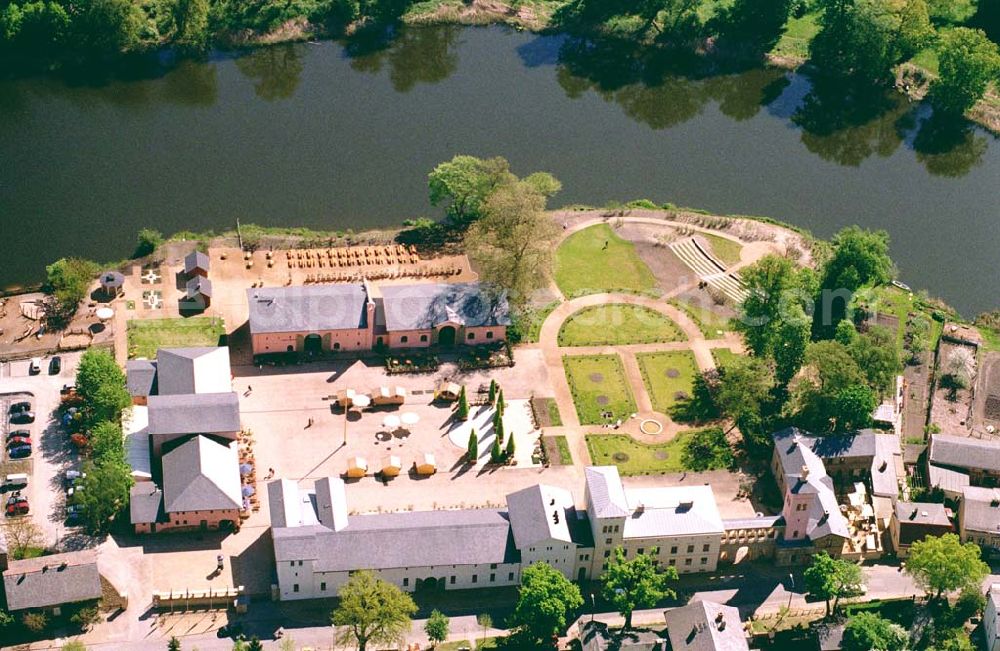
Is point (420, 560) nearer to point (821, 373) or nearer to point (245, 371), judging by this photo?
point (245, 371)

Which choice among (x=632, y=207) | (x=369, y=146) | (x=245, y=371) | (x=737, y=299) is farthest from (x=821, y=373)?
(x=369, y=146)

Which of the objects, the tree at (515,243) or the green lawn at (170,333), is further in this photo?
the tree at (515,243)

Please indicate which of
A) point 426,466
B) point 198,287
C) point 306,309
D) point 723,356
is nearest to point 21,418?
point 198,287

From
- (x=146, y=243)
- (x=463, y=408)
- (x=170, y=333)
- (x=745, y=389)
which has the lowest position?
(x=463, y=408)

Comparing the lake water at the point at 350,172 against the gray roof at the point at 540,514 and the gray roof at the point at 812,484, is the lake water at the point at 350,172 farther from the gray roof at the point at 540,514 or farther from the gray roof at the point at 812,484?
the gray roof at the point at 540,514

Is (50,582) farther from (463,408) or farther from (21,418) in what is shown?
(463,408)

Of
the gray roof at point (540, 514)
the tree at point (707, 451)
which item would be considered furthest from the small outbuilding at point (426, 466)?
the tree at point (707, 451)
